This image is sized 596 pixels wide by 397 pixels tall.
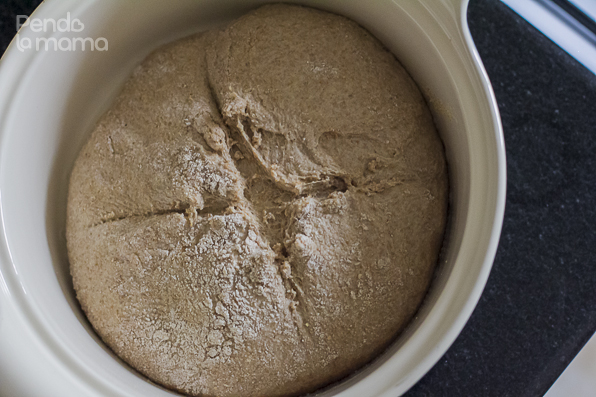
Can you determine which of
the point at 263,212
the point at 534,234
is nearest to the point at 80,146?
the point at 263,212

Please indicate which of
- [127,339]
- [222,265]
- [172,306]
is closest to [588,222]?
[222,265]

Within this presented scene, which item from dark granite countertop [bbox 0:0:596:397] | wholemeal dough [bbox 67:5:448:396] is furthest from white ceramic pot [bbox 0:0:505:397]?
dark granite countertop [bbox 0:0:596:397]

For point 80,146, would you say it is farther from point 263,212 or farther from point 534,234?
point 534,234

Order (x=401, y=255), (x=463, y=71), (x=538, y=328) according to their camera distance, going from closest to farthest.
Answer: (x=463, y=71) < (x=401, y=255) < (x=538, y=328)

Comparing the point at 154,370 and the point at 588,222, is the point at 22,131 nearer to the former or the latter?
the point at 154,370

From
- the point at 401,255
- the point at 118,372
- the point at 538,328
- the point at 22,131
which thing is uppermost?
the point at 22,131

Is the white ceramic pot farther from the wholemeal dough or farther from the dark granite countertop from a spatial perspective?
the dark granite countertop
